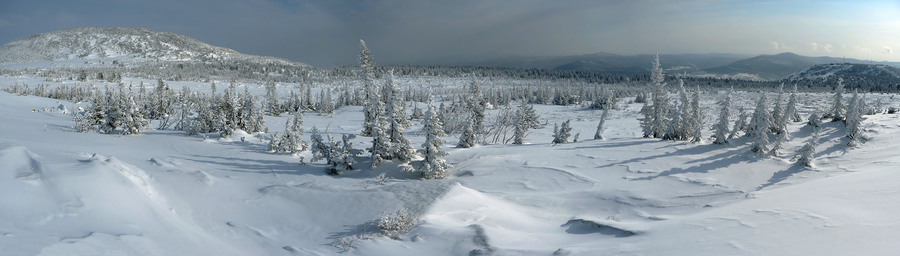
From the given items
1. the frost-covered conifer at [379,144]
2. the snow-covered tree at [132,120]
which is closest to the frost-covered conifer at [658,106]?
the frost-covered conifer at [379,144]

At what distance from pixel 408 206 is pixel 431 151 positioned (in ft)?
16.8

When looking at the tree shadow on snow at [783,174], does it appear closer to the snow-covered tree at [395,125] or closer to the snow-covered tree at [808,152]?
the snow-covered tree at [808,152]

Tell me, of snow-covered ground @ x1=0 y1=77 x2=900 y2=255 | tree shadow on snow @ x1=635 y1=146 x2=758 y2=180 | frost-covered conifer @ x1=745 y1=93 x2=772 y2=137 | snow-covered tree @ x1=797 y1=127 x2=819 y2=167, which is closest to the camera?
snow-covered ground @ x1=0 y1=77 x2=900 y2=255

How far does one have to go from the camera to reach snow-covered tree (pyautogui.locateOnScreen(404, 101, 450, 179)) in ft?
56.4

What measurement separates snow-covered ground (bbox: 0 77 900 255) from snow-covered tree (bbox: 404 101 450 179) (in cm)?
107

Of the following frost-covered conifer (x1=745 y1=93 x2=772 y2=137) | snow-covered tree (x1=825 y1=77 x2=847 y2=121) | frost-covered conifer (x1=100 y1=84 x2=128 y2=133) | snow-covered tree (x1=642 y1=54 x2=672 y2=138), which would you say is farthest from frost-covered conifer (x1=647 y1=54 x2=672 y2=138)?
frost-covered conifer (x1=100 y1=84 x2=128 y2=133)

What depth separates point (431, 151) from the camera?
17.2m

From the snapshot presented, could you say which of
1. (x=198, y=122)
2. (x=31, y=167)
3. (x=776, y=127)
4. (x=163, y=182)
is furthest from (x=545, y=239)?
(x=776, y=127)

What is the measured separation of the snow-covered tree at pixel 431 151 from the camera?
1719 cm

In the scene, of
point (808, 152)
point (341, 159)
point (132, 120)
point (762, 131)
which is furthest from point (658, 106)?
point (132, 120)

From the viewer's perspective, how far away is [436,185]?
45.8 ft

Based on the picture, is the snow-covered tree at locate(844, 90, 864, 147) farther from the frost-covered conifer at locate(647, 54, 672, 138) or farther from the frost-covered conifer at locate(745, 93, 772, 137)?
the frost-covered conifer at locate(647, 54, 672, 138)

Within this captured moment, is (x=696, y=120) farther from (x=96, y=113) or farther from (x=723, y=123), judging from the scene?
(x=96, y=113)

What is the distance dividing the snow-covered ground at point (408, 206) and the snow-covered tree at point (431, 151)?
1067 mm
